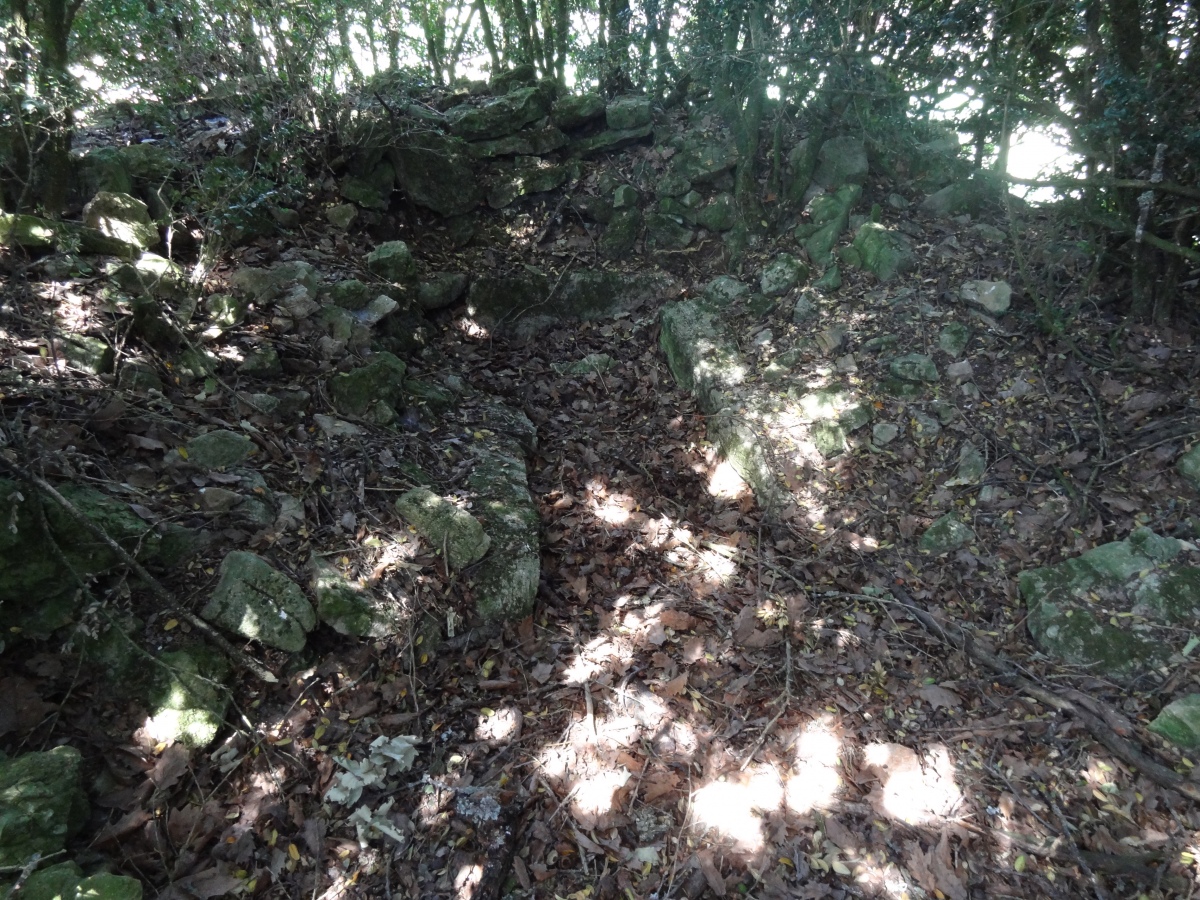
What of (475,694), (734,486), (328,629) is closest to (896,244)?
(734,486)

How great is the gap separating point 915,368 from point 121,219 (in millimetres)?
5790

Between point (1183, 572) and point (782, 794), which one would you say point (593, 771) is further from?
point (1183, 572)

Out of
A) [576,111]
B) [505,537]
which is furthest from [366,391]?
[576,111]

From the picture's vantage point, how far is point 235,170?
15.7ft

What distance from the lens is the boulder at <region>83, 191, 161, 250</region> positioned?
3.96 metres

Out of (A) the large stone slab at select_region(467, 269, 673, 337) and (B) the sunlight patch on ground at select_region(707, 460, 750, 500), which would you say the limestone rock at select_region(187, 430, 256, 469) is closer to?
(A) the large stone slab at select_region(467, 269, 673, 337)

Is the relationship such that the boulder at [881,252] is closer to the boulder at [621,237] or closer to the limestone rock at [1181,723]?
the boulder at [621,237]

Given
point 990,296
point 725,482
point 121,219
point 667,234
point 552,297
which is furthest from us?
point 667,234

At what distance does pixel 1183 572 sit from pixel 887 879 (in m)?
2.38

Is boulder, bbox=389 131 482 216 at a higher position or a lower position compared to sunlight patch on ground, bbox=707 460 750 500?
higher

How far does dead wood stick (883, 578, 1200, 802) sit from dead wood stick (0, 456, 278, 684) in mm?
3475

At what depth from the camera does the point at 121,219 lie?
405cm

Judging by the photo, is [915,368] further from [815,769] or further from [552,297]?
[552,297]

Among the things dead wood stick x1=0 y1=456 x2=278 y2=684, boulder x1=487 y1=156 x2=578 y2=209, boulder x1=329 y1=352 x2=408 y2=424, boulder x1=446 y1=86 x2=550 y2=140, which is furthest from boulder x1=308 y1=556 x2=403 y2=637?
boulder x1=446 y1=86 x2=550 y2=140
